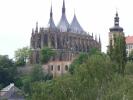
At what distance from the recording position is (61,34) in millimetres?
145875

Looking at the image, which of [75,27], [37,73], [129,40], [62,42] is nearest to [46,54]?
[62,42]

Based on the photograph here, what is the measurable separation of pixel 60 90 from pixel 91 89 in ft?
9.17

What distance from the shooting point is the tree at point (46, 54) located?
137 metres

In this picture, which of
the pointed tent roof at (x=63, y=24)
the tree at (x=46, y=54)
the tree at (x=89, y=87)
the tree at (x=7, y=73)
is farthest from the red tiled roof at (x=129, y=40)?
the tree at (x=89, y=87)

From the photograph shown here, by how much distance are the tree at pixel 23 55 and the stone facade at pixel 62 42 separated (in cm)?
168

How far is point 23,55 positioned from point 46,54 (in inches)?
347

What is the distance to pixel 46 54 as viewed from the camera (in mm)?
137000

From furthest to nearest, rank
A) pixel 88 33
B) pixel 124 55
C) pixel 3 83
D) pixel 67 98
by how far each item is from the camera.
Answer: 1. pixel 88 33
2. pixel 3 83
3. pixel 124 55
4. pixel 67 98

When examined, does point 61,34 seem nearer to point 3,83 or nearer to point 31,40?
point 31,40

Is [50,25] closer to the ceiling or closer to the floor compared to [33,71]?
closer to the ceiling

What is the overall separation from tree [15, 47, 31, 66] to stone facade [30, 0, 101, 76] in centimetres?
168

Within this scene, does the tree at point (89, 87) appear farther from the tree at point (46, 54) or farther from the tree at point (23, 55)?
the tree at point (23, 55)

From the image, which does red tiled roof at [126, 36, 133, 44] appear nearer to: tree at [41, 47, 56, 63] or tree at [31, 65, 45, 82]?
tree at [41, 47, 56, 63]

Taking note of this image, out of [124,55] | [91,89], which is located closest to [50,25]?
[124,55]
